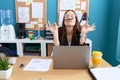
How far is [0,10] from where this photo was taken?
336 centimetres

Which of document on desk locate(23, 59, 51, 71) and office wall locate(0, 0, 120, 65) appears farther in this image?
office wall locate(0, 0, 120, 65)

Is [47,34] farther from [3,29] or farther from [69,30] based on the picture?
[69,30]

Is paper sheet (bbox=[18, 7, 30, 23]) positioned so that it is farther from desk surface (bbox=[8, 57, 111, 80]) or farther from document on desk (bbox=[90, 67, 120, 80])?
document on desk (bbox=[90, 67, 120, 80])

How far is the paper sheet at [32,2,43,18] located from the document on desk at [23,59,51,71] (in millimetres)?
1817

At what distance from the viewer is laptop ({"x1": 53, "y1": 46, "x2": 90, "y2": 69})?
143cm

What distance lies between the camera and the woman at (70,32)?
2.05 meters

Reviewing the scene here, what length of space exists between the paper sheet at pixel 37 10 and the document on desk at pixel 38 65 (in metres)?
1.82

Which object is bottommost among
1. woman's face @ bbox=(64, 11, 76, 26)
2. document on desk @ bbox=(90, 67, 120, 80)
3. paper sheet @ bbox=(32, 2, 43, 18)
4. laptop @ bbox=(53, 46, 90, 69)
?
document on desk @ bbox=(90, 67, 120, 80)

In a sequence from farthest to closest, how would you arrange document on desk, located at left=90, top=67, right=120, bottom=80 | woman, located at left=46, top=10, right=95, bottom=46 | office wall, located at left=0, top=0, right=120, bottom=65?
office wall, located at left=0, top=0, right=120, bottom=65 → woman, located at left=46, top=10, right=95, bottom=46 → document on desk, located at left=90, top=67, right=120, bottom=80

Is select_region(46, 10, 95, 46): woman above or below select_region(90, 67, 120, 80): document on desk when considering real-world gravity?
above

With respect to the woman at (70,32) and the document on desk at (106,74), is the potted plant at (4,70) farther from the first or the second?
the woman at (70,32)

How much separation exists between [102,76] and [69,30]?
104 cm

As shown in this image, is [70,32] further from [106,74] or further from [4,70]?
[4,70]

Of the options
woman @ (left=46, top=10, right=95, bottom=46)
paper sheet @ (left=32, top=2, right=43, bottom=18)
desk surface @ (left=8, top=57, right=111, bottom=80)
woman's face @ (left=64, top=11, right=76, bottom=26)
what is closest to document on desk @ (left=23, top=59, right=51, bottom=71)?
desk surface @ (left=8, top=57, right=111, bottom=80)
